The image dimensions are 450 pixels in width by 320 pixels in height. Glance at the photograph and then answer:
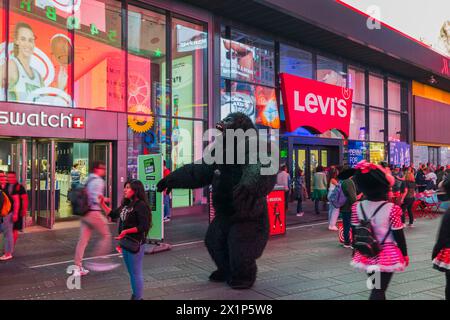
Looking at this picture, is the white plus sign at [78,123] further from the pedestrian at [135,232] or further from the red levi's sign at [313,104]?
the pedestrian at [135,232]

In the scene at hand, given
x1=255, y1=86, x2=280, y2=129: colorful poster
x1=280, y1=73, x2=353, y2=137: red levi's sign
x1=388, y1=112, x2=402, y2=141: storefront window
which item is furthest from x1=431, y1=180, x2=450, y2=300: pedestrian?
x1=388, y1=112, x2=402, y2=141: storefront window

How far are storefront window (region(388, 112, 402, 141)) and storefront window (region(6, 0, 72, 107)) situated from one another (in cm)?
1764

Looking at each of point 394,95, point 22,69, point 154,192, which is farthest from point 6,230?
point 394,95

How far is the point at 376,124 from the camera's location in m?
21.8

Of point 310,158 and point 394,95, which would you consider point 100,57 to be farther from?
point 394,95

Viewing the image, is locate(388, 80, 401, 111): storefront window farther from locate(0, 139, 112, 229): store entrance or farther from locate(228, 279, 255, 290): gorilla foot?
locate(228, 279, 255, 290): gorilla foot

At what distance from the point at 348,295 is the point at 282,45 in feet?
43.6

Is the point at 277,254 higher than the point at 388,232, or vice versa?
the point at 388,232

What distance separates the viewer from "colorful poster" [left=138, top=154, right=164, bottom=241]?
26.1 ft

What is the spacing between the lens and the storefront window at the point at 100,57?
1133cm

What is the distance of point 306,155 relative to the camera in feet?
59.3

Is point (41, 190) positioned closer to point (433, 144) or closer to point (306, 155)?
point (306, 155)
